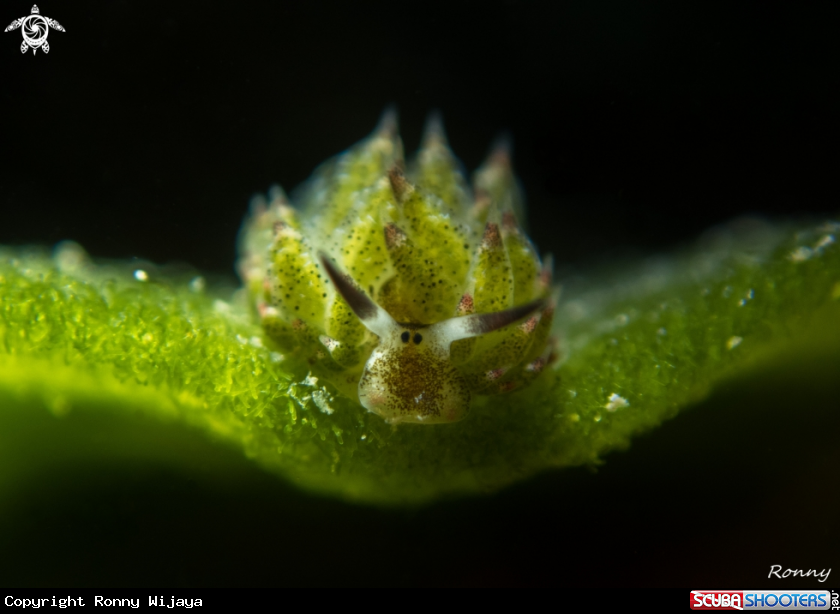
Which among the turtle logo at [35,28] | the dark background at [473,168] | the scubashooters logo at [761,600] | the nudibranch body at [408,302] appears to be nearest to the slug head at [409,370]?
the nudibranch body at [408,302]

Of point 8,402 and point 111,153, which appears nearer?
point 8,402

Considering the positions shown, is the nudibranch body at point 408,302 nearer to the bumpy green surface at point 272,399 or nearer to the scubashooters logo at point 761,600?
the bumpy green surface at point 272,399

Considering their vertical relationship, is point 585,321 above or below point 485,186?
below

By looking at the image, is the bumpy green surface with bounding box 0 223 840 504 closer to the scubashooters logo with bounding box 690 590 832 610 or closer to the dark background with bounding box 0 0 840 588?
the dark background with bounding box 0 0 840 588

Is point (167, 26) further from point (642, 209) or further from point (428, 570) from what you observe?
point (642, 209)

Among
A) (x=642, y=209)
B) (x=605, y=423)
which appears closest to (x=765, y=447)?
(x=605, y=423)

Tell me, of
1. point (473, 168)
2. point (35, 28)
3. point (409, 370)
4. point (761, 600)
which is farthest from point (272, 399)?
point (473, 168)

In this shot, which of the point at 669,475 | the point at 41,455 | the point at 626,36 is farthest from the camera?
the point at 626,36
